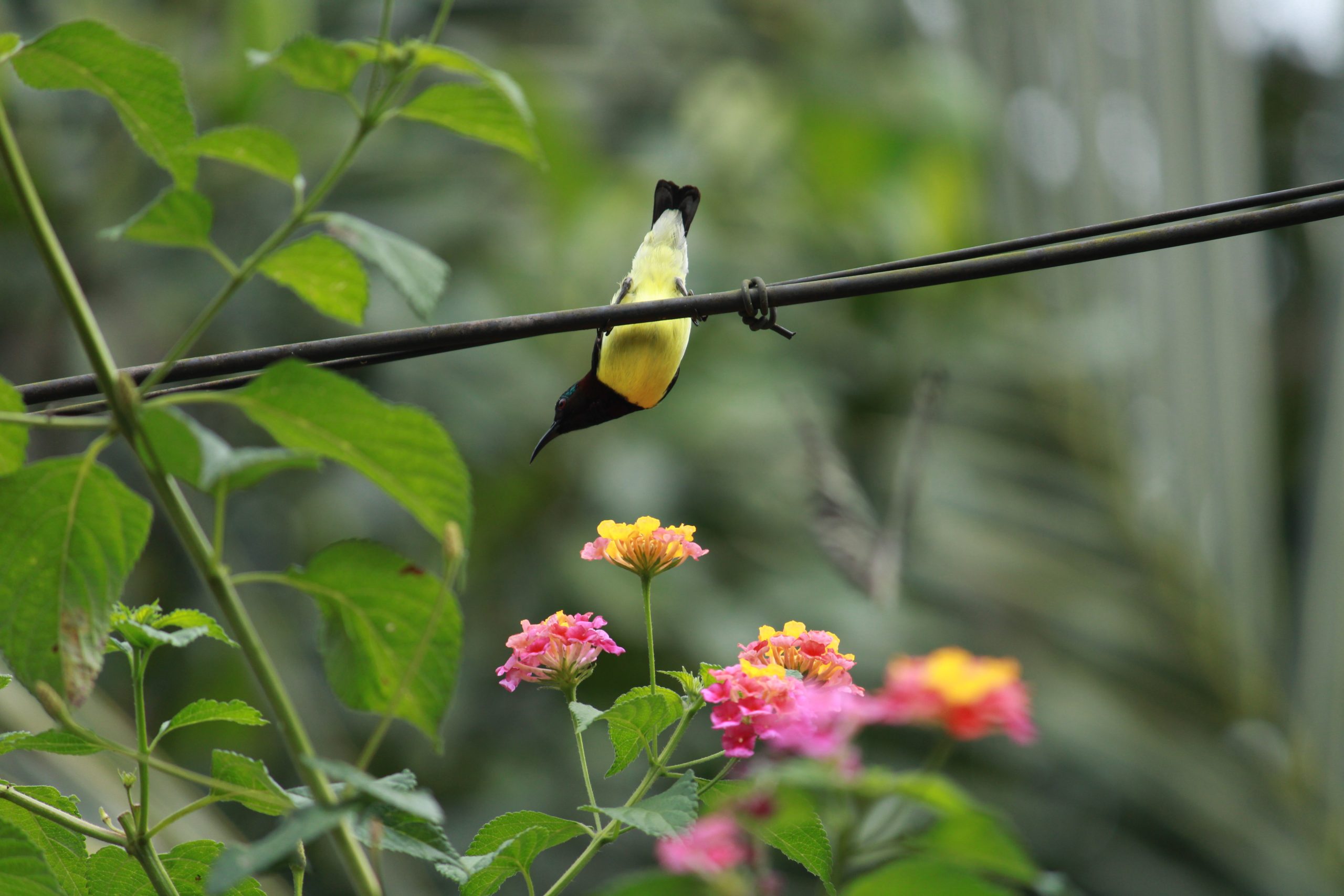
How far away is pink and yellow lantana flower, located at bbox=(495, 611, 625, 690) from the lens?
119 cm

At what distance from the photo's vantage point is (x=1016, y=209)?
1021cm

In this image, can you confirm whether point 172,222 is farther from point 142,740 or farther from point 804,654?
point 804,654

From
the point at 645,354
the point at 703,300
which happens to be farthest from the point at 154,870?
the point at 645,354

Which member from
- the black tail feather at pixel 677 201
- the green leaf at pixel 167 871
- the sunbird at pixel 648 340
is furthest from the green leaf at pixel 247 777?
the black tail feather at pixel 677 201

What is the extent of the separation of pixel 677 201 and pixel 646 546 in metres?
1.52

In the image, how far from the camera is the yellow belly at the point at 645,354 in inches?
97.3

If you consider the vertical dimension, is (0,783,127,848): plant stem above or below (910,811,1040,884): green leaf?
below

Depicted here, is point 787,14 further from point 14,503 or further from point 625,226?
point 14,503

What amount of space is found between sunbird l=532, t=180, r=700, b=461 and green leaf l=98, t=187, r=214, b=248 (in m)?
1.52

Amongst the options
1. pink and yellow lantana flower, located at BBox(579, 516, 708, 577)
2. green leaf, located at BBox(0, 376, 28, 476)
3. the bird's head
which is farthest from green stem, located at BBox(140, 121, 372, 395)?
the bird's head

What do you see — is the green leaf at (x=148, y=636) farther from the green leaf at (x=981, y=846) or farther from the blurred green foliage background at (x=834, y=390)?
the blurred green foliage background at (x=834, y=390)

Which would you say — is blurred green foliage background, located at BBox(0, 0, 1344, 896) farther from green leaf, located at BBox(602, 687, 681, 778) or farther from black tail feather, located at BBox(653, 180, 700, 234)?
green leaf, located at BBox(602, 687, 681, 778)

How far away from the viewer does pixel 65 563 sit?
0.88 meters

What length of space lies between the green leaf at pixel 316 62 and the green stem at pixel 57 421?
30 cm
